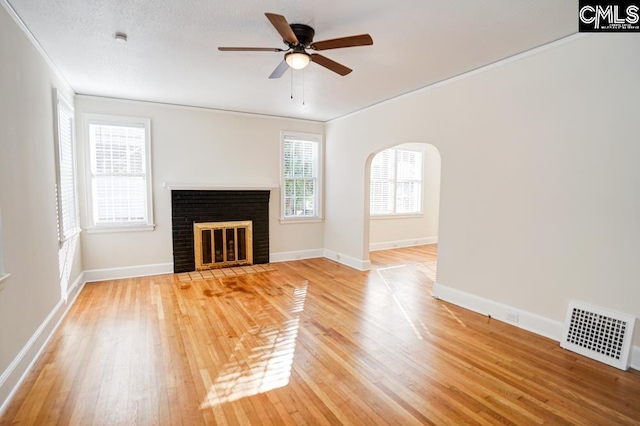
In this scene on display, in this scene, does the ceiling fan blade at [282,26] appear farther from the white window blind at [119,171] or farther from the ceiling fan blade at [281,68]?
the white window blind at [119,171]

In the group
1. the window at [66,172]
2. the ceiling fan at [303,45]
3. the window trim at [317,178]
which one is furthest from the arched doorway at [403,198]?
the window at [66,172]

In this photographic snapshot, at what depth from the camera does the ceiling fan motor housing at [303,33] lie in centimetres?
266

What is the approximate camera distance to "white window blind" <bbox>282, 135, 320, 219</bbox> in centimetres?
634

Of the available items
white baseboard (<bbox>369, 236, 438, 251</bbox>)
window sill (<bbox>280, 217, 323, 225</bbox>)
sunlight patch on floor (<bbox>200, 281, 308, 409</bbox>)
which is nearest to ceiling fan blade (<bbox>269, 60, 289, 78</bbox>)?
sunlight patch on floor (<bbox>200, 281, 308, 409</bbox>)

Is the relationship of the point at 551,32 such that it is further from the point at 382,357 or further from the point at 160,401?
the point at 160,401

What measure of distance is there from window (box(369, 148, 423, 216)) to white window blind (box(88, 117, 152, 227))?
4548mm

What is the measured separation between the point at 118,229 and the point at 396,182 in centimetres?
571

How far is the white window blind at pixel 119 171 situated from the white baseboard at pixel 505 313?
455 centimetres

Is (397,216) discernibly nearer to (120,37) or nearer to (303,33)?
(303,33)

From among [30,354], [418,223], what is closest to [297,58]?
[30,354]

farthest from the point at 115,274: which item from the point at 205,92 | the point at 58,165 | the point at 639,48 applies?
the point at 639,48

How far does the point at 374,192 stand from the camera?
755 centimetres

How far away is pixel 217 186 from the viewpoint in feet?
18.4

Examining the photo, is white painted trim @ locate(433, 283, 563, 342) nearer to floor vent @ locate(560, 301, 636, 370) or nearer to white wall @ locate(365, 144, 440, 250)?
floor vent @ locate(560, 301, 636, 370)
